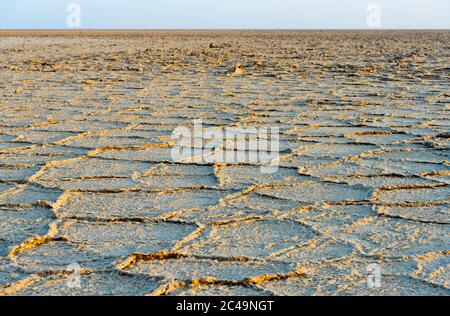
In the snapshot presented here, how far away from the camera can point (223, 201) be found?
2424 mm

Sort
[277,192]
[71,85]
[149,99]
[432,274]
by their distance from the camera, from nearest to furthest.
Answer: [432,274], [277,192], [149,99], [71,85]

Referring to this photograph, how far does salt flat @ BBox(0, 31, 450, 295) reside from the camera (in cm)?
175

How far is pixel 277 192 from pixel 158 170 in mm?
544

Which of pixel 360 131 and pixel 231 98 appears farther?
pixel 231 98

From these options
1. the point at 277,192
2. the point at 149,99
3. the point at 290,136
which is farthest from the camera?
the point at 149,99

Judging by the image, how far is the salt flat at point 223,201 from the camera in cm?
175

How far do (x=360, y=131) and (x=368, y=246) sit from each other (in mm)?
1948
